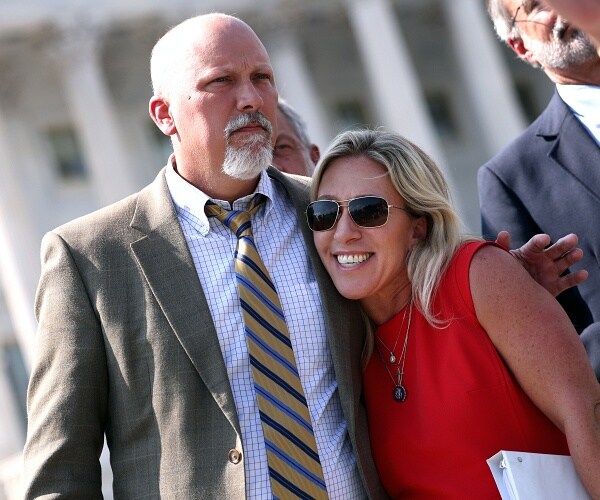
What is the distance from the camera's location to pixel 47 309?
4590mm

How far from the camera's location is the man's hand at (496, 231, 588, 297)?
4809 mm

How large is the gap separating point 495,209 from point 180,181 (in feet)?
6.01

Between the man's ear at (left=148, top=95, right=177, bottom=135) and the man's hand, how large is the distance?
4.94 feet

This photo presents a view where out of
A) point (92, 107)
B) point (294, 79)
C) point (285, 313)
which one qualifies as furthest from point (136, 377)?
point (294, 79)

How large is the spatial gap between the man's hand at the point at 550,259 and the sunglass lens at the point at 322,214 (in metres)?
0.70

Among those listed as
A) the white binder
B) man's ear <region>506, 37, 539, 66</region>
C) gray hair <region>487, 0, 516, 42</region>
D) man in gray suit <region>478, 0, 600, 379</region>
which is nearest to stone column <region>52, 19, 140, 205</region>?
gray hair <region>487, 0, 516, 42</region>

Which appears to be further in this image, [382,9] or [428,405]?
[382,9]

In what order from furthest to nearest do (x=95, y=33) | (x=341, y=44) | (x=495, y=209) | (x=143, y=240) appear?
(x=341, y=44) < (x=95, y=33) < (x=495, y=209) < (x=143, y=240)

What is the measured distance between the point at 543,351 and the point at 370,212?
898 millimetres

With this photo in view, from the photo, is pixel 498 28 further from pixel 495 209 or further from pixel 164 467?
pixel 164 467

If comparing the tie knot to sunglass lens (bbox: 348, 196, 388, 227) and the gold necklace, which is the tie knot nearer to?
sunglass lens (bbox: 348, 196, 388, 227)

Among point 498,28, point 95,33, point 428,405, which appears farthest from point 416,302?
point 95,33

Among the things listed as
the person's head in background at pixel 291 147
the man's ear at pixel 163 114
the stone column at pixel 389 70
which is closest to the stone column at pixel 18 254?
the stone column at pixel 389 70

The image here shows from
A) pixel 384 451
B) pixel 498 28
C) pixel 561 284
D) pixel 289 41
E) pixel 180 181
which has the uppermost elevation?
pixel 289 41
